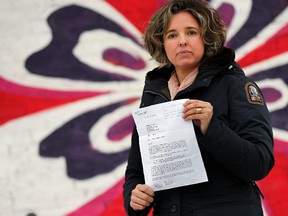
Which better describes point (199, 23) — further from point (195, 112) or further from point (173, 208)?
point (173, 208)

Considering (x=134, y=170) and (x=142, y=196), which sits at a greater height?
(x=134, y=170)

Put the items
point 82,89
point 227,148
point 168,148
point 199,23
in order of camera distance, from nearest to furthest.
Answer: point 227,148 < point 168,148 < point 199,23 < point 82,89

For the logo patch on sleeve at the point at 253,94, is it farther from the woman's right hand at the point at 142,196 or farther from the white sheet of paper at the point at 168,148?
the woman's right hand at the point at 142,196

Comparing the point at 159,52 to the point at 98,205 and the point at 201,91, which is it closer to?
the point at 201,91

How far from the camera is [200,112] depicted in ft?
4.81

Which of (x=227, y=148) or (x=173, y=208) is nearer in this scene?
(x=227, y=148)

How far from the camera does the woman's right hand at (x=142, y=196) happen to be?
5.13 ft

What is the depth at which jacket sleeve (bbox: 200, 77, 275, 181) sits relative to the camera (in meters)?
1.44


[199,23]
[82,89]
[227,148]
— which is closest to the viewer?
[227,148]

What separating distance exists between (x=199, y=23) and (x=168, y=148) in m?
0.39

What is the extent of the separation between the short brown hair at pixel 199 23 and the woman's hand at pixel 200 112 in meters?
0.24

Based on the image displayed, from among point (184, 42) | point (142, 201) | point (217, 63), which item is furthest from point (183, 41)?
point (142, 201)

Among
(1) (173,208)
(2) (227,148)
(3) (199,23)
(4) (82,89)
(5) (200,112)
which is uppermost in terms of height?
(4) (82,89)

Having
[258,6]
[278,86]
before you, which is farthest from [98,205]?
[258,6]
